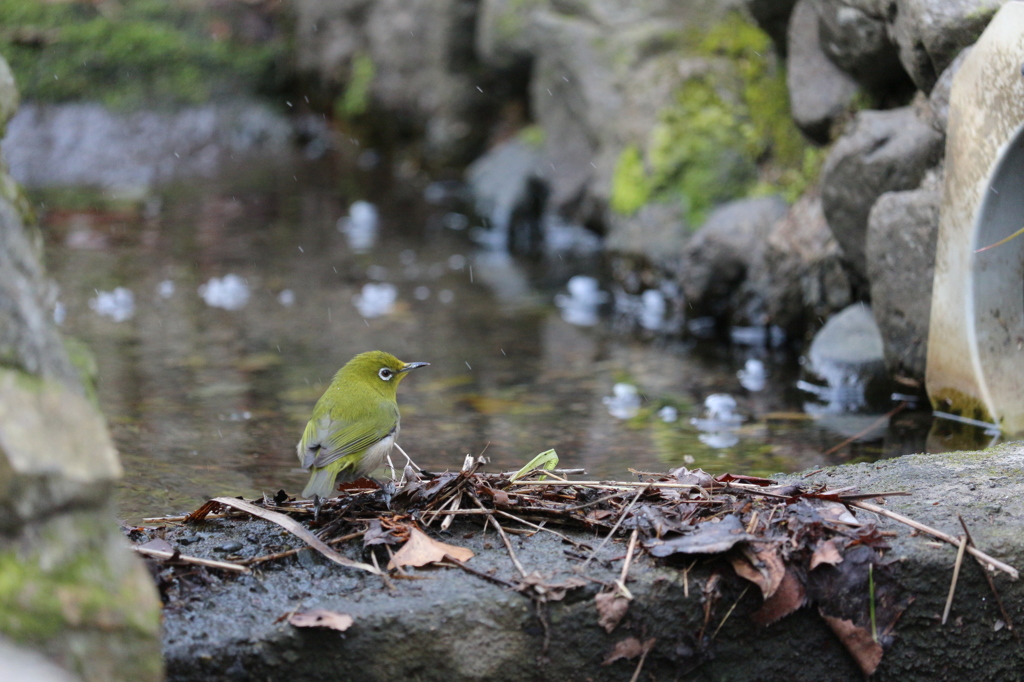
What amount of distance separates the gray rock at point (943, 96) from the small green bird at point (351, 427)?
271 cm

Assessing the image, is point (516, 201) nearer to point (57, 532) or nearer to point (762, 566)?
point (762, 566)

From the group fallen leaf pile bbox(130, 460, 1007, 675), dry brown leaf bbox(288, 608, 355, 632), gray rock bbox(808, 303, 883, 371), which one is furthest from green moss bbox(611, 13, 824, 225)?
dry brown leaf bbox(288, 608, 355, 632)

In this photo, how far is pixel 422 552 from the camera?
2502 mm

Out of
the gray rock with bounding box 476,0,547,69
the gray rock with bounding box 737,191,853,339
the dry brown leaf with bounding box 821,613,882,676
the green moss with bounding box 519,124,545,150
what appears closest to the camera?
the dry brown leaf with bounding box 821,613,882,676

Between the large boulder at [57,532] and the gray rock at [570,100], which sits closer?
the large boulder at [57,532]

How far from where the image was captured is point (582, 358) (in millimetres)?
6559

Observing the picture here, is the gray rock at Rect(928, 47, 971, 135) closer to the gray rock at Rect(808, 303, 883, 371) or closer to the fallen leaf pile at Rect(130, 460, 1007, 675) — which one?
the gray rock at Rect(808, 303, 883, 371)

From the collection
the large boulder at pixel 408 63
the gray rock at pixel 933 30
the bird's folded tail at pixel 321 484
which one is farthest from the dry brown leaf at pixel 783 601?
the large boulder at pixel 408 63

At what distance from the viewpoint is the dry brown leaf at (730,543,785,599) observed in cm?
237

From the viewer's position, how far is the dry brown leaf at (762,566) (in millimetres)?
2373

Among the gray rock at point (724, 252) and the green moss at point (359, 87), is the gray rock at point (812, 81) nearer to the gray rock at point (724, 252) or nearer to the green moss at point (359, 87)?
the gray rock at point (724, 252)

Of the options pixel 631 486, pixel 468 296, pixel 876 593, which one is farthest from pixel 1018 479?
pixel 468 296

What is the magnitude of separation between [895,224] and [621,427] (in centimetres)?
161

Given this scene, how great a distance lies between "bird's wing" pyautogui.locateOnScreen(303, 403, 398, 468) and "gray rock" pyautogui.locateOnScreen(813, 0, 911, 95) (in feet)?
11.7
